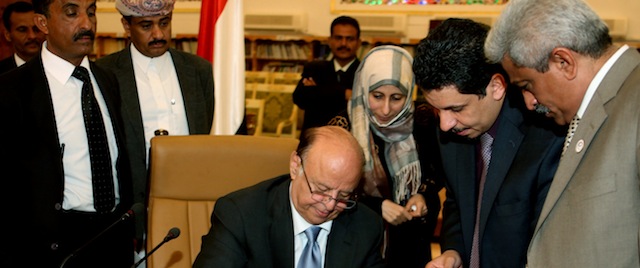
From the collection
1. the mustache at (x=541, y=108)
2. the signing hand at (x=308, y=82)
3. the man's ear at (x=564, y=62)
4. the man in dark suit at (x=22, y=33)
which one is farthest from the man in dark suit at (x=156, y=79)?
the man's ear at (x=564, y=62)

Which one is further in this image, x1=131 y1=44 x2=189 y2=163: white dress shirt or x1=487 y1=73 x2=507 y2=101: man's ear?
x1=131 y1=44 x2=189 y2=163: white dress shirt

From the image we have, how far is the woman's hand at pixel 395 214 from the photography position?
8.70 ft

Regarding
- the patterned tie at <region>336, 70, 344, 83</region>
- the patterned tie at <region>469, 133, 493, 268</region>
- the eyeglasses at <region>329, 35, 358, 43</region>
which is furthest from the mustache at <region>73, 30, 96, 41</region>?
the eyeglasses at <region>329, 35, 358, 43</region>

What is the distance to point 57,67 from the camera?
2.72m

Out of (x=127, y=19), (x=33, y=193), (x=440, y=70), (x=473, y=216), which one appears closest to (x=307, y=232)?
(x=473, y=216)

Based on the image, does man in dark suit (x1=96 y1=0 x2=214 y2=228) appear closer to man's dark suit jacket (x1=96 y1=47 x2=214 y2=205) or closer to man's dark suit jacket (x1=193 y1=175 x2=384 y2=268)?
man's dark suit jacket (x1=96 y1=47 x2=214 y2=205)

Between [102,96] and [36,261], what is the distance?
70 centimetres

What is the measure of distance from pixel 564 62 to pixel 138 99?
2145mm

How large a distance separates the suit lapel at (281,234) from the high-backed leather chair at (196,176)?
39 cm

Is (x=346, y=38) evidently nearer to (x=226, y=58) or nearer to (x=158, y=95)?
(x=226, y=58)

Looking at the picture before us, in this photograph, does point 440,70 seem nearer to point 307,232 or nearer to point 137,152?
point 307,232

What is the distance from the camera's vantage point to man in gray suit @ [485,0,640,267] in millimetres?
1491

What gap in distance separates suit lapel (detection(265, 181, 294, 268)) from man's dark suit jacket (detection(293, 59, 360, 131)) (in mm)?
2169

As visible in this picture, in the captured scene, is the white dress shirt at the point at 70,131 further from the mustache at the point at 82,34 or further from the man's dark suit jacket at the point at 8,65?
the man's dark suit jacket at the point at 8,65
